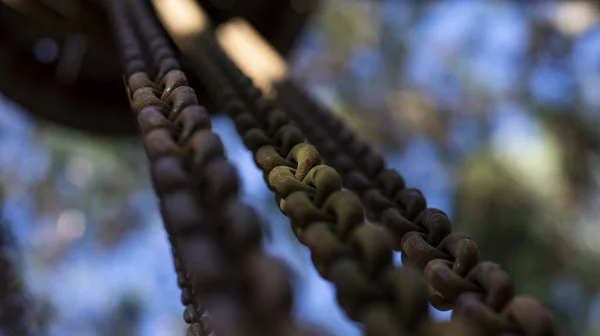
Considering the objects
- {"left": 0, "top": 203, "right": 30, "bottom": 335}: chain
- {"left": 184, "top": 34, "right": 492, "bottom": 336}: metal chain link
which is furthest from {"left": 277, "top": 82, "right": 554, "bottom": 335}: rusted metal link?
{"left": 0, "top": 203, "right": 30, "bottom": 335}: chain

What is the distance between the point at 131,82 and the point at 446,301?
0.28 meters

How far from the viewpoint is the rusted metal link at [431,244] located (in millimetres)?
320

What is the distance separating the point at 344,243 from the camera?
328 millimetres

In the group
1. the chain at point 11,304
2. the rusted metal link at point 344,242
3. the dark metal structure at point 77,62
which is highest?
the dark metal structure at point 77,62

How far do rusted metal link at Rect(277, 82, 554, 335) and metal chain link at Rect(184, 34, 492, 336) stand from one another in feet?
0.12

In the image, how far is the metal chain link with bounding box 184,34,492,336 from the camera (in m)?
0.30

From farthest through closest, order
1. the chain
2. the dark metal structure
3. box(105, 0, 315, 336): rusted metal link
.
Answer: the dark metal structure → the chain → box(105, 0, 315, 336): rusted metal link

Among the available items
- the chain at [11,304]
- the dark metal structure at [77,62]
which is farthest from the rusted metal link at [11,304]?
the dark metal structure at [77,62]

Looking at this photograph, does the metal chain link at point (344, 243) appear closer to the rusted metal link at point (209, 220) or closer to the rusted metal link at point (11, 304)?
the rusted metal link at point (209, 220)

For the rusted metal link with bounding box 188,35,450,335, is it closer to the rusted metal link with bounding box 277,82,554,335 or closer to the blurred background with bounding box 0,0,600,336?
the rusted metal link with bounding box 277,82,554,335

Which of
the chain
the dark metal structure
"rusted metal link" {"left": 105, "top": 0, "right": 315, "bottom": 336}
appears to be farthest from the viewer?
the dark metal structure

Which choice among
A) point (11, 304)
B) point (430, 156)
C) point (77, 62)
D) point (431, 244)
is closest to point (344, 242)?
point (431, 244)

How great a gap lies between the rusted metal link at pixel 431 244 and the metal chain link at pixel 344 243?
0.12 ft

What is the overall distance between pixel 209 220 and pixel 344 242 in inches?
2.9
